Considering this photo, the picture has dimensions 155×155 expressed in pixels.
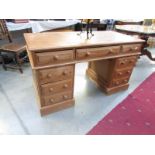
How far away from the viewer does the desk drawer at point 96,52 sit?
4.93ft

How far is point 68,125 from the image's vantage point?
160cm

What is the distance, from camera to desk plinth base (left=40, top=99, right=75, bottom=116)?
1.68 metres

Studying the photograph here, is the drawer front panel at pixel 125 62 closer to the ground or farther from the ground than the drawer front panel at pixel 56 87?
farther from the ground

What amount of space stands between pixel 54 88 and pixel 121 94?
1.10 meters

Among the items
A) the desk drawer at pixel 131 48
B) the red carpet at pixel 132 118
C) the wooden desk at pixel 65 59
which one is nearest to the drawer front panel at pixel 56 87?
the wooden desk at pixel 65 59

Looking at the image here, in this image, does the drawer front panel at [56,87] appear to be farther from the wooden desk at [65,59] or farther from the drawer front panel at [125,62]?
the drawer front panel at [125,62]

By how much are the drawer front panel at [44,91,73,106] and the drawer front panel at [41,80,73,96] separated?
6 centimetres

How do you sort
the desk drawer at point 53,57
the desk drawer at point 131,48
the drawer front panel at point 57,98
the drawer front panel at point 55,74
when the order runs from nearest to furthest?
the desk drawer at point 53,57 → the drawer front panel at point 55,74 → the drawer front panel at point 57,98 → the desk drawer at point 131,48

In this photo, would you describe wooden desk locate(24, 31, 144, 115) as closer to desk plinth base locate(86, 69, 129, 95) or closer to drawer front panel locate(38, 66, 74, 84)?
drawer front panel locate(38, 66, 74, 84)

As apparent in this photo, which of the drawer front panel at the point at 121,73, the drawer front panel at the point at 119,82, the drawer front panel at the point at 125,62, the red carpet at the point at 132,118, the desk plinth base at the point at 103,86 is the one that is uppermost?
the drawer front panel at the point at 125,62

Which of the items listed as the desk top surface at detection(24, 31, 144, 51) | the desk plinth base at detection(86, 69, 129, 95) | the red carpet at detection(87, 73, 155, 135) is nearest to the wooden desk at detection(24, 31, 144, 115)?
the desk top surface at detection(24, 31, 144, 51)

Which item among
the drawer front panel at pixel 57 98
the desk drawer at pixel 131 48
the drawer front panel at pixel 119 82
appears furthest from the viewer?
the drawer front panel at pixel 119 82

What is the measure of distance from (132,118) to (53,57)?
47.3 inches
